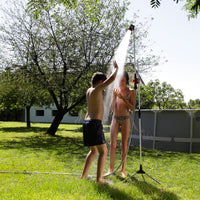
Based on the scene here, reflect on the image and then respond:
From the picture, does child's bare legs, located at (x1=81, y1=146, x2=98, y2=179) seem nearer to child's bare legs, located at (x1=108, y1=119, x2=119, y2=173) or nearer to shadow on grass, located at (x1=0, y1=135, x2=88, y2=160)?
child's bare legs, located at (x1=108, y1=119, x2=119, y2=173)

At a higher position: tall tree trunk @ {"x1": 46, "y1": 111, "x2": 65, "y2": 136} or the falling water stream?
the falling water stream

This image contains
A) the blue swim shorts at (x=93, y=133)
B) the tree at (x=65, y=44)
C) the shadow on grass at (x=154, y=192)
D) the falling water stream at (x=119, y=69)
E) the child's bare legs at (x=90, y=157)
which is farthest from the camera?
the tree at (x=65, y=44)

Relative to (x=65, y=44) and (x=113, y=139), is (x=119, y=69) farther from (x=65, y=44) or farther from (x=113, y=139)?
(x=65, y=44)

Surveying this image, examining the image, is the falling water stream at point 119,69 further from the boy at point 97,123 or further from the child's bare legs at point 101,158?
the child's bare legs at point 101,158

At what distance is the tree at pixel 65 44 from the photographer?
42.1 ft

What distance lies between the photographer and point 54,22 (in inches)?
516

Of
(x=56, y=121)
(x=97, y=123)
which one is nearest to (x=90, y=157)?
(x=97, y=123)

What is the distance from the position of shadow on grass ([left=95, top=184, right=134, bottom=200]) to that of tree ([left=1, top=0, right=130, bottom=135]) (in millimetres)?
9201

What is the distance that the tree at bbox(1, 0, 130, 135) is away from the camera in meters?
12.8

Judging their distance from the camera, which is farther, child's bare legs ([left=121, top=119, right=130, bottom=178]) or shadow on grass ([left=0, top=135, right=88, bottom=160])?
shadow on grass ([left=0, top=135, right=88, bottom=160])

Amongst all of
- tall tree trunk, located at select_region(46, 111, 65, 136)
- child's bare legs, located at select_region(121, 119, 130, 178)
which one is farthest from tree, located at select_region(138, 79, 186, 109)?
child's bare legs, located at select_region(121, 119, 130, 178)

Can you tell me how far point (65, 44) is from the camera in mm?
12883

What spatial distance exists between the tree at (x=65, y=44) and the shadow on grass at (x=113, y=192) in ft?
30.2

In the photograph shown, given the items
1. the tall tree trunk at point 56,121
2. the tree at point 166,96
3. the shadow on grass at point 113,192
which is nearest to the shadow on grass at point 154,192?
the shadow on grass at point 113,192
